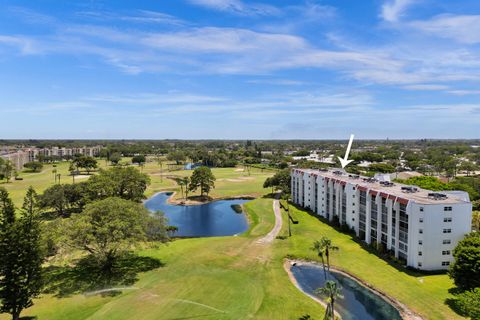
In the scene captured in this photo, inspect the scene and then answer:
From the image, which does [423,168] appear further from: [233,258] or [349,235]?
[233,258]

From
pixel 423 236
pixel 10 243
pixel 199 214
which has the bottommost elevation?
pixel 199 214

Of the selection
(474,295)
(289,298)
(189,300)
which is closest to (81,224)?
(189,300)

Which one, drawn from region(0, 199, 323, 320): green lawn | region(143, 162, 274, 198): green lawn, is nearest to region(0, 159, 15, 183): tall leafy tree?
region(143, 162, 274, 198): green lawn

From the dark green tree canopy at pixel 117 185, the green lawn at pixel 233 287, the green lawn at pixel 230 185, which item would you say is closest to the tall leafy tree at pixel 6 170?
the green lawn at pixel 230 185

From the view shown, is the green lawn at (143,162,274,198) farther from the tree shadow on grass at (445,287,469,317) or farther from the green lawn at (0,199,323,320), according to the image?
the tree shadow on grass at (445,287,469,317)

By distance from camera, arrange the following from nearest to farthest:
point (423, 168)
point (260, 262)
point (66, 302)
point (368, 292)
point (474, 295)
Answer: point (474, 295) < point (66, 302) < point (368, 292) < point (260, 262) < point (423, 168)
